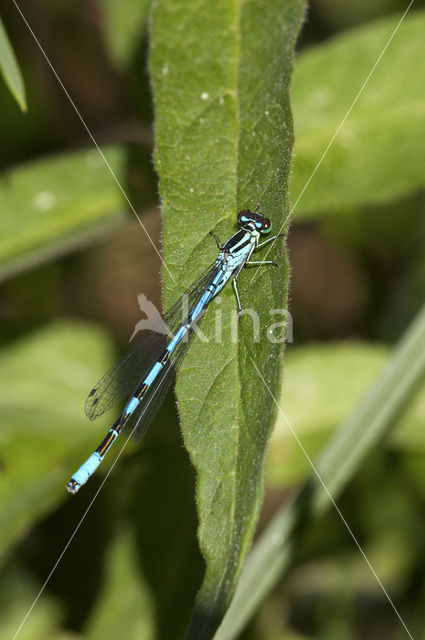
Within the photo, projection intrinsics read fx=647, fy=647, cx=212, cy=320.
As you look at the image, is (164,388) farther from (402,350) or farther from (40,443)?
(402,350)

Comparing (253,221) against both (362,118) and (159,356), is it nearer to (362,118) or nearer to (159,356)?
(362,118)

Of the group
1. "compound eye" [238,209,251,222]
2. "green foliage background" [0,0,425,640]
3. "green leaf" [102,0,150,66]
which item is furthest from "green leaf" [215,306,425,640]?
"green leaf" [102,0,150,66]

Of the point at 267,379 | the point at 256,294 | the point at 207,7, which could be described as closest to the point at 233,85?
the point at 207,7

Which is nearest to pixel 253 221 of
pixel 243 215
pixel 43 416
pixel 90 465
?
pixel 243 215

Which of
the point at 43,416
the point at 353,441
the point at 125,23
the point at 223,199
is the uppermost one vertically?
the point at 125,23

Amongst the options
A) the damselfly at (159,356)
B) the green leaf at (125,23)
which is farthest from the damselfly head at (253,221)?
the green leaf at (125,23)
